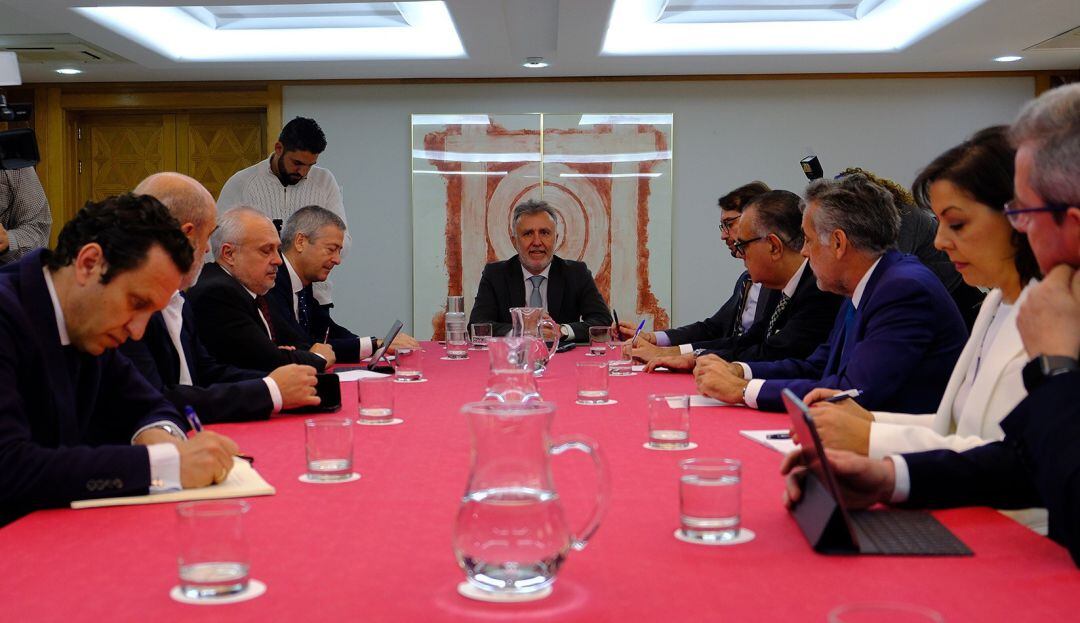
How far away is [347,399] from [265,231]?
1.04 meters

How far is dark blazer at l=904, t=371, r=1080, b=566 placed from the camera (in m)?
1.43

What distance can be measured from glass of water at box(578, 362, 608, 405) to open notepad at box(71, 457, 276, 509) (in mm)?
Answer: 1295

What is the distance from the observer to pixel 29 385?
1.96 meters

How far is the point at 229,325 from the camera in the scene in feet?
12.1

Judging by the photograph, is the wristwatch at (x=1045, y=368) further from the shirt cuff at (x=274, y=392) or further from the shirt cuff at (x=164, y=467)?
the shirt cuff at (x=274, y=392)

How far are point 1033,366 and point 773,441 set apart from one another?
81 centimetres

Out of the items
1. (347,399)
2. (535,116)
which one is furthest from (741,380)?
(535,116)

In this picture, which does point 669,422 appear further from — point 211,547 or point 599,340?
point 599,340

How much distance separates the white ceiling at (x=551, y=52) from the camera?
19.4ft

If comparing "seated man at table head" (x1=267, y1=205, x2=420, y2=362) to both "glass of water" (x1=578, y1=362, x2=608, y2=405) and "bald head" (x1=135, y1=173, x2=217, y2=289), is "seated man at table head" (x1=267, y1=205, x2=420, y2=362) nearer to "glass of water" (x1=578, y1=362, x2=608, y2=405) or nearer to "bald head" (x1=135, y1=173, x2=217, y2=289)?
"bald head" (x1=135, y1=173, x2=217, y2=289)

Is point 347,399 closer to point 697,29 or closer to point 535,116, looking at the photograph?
point 697,29

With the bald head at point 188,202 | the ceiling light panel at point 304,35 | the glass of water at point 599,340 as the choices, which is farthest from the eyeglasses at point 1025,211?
the ceiling light panel at point 304,35

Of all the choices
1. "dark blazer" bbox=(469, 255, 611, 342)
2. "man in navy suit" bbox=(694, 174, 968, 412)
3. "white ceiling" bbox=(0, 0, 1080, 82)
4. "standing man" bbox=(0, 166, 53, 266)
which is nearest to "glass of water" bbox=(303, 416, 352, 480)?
"man in navy suit" bbox=(694, 174, 968, 412)

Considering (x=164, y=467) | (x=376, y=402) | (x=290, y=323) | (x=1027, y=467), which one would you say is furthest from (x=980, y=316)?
(x=290, y=323)
